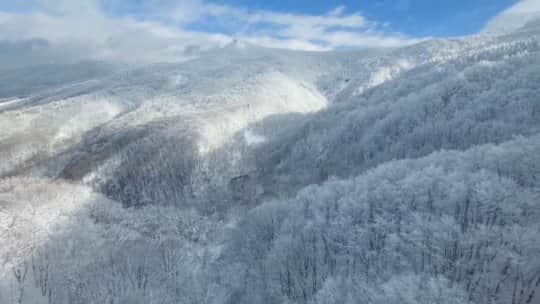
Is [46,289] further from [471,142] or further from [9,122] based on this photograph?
[9,122]

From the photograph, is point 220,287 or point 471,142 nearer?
point 220,287

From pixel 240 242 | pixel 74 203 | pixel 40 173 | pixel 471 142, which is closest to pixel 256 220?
pixel 240 242

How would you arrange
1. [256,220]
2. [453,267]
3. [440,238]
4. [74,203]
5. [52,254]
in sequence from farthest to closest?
[74,203] < [256,220] < [52,254] < [440,238] < [453,267]

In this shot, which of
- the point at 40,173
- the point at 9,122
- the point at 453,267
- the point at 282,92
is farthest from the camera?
the point at 282,92

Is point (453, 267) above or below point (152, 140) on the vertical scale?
below

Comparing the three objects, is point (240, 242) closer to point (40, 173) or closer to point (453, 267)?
point (453, 267)

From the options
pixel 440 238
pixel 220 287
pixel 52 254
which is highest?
pixel 440 238
